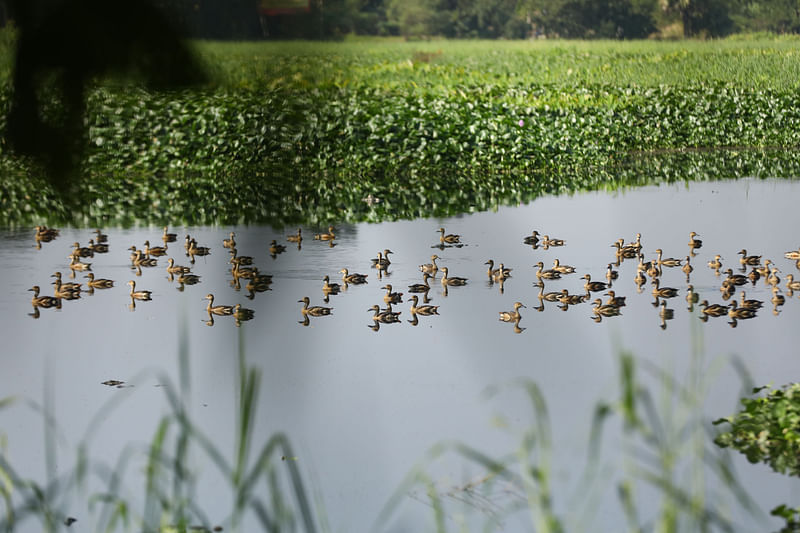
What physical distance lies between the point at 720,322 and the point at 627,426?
4146 millimetres

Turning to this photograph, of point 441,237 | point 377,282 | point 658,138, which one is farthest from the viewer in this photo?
point 658,138

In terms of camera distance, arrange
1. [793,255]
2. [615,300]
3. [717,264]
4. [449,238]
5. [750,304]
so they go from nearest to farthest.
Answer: [750,304], [615,300], [717,264], [793,255], [449,238]

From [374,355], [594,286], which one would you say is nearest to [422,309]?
[374,355]

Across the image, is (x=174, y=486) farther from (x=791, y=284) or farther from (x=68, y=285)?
(x=791, y=284)

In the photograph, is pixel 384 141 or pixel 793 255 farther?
pixel 384 141

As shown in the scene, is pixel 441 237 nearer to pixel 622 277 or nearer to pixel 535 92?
pixel 622 277

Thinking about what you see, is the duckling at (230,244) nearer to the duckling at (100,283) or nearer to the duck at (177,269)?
the duckling at (100,283)

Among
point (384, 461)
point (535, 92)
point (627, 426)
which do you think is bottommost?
point (384, 461)

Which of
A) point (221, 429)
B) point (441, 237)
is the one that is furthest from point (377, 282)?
point (221, 429)

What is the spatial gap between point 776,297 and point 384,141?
21.2 ft

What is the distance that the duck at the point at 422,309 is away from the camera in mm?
5666

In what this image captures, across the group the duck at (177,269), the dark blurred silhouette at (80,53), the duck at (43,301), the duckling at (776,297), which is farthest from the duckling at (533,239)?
the dark blurred silhouette at (80,53)

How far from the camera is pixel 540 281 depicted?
6.52 m

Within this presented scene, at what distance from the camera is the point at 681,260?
22.8 feet
